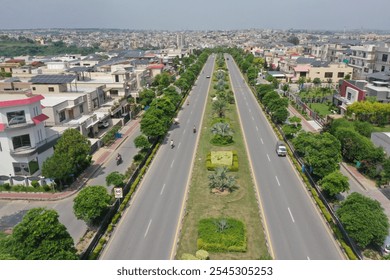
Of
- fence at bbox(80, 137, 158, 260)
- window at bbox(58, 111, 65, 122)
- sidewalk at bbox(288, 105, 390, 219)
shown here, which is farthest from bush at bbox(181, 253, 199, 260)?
window at bbox(58, 111, 65, 122)

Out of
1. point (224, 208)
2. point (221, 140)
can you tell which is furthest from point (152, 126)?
point (224, 208)

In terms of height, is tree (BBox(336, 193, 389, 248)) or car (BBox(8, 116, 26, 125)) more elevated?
car (BBox(8, 116, 26, 125))

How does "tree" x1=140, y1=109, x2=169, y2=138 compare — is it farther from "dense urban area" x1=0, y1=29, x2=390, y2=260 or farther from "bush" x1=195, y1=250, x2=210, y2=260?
"bush" x1=195, y1=250, x2=210, y2=260

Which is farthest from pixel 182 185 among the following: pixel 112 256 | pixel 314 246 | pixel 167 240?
pixel 314 246

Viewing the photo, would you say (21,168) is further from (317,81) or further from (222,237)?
(317,81)

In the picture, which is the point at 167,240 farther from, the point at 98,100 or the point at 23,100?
the point at 98,100

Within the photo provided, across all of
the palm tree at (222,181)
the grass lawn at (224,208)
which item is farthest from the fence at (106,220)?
the palm tree at (222,181)
